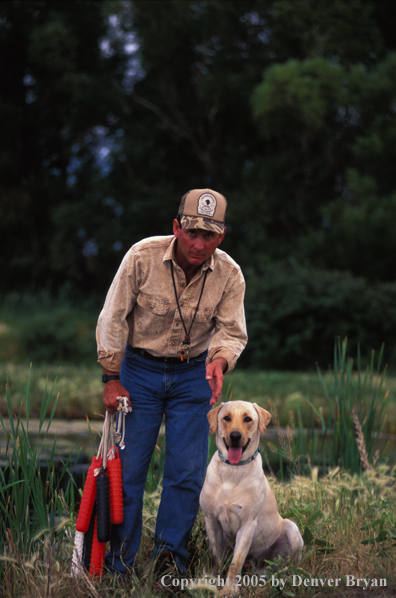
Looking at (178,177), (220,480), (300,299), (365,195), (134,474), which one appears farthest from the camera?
(178,177)

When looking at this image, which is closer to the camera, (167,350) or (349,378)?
(167,350)

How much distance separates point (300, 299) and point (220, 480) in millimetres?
9667

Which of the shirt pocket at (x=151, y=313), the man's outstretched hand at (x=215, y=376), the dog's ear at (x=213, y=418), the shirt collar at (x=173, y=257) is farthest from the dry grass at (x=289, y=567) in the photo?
the shirt collar at (x=173, y=257)

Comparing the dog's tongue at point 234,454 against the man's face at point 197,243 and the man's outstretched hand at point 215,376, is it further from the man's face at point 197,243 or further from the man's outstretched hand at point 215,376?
the man's face at point 197,243

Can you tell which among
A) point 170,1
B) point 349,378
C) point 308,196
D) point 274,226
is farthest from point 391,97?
point 349,378

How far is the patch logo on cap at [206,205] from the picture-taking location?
3.27 metres

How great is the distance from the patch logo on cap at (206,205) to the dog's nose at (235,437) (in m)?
1.06

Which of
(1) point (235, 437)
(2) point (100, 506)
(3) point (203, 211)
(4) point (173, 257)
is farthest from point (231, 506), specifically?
(3) point (203, 211)

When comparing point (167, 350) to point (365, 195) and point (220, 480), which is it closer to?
point (220, 480)

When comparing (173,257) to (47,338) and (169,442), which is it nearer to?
(169,442)

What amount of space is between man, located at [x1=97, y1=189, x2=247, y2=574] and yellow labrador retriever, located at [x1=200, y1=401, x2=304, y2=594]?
22 cm

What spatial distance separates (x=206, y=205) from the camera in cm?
328

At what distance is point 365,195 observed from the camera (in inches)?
560

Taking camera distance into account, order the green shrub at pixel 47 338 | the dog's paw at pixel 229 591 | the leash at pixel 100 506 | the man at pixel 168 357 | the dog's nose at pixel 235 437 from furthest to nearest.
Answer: the green shrub at pixel 47 338, the man at pixel 168 357, the leash at pixel 100 506, the dog's nose at pixel 235 437, the dog's paw at pixel 229 591
